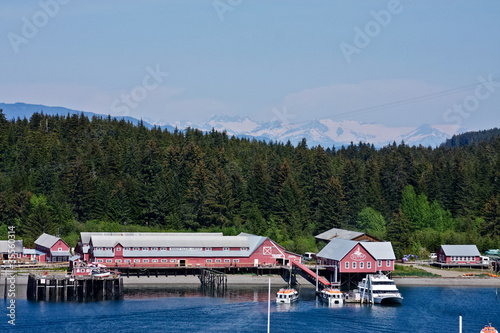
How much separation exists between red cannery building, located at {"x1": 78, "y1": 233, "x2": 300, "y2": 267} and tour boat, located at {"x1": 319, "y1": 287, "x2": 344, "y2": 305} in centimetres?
1609

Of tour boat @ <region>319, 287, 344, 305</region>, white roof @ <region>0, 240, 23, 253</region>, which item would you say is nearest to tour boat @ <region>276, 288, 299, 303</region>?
tour boat @ <region>319, 287, 344, 305</region>

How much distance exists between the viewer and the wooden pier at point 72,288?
6838cm

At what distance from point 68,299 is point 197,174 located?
46067mm

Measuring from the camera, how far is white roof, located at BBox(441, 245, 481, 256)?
307ft

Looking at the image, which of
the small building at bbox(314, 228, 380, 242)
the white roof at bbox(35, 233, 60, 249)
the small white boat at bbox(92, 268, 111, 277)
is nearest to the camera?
the small white boat at bbox(92, 268, 111, 277)

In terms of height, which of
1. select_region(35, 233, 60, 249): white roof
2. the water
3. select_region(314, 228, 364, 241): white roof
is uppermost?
select_region(314, 228, 364, 241): white roof

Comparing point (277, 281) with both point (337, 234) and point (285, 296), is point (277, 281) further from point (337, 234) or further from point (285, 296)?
point (337, 234)

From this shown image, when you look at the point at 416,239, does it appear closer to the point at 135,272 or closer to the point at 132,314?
the point at 135,272

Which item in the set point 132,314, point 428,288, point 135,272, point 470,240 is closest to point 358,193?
point 470,240

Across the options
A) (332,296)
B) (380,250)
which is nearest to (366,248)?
(380,250)

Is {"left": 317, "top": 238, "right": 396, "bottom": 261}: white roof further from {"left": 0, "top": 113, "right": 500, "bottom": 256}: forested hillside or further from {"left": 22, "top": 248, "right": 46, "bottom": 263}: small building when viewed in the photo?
{"left": 22, "top": 248, "right": 46, "bottom": 263}: small building

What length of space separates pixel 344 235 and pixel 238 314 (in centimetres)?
3967

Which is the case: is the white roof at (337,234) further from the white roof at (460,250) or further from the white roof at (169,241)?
the white roof at (169,241)

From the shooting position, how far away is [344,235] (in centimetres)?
9800
